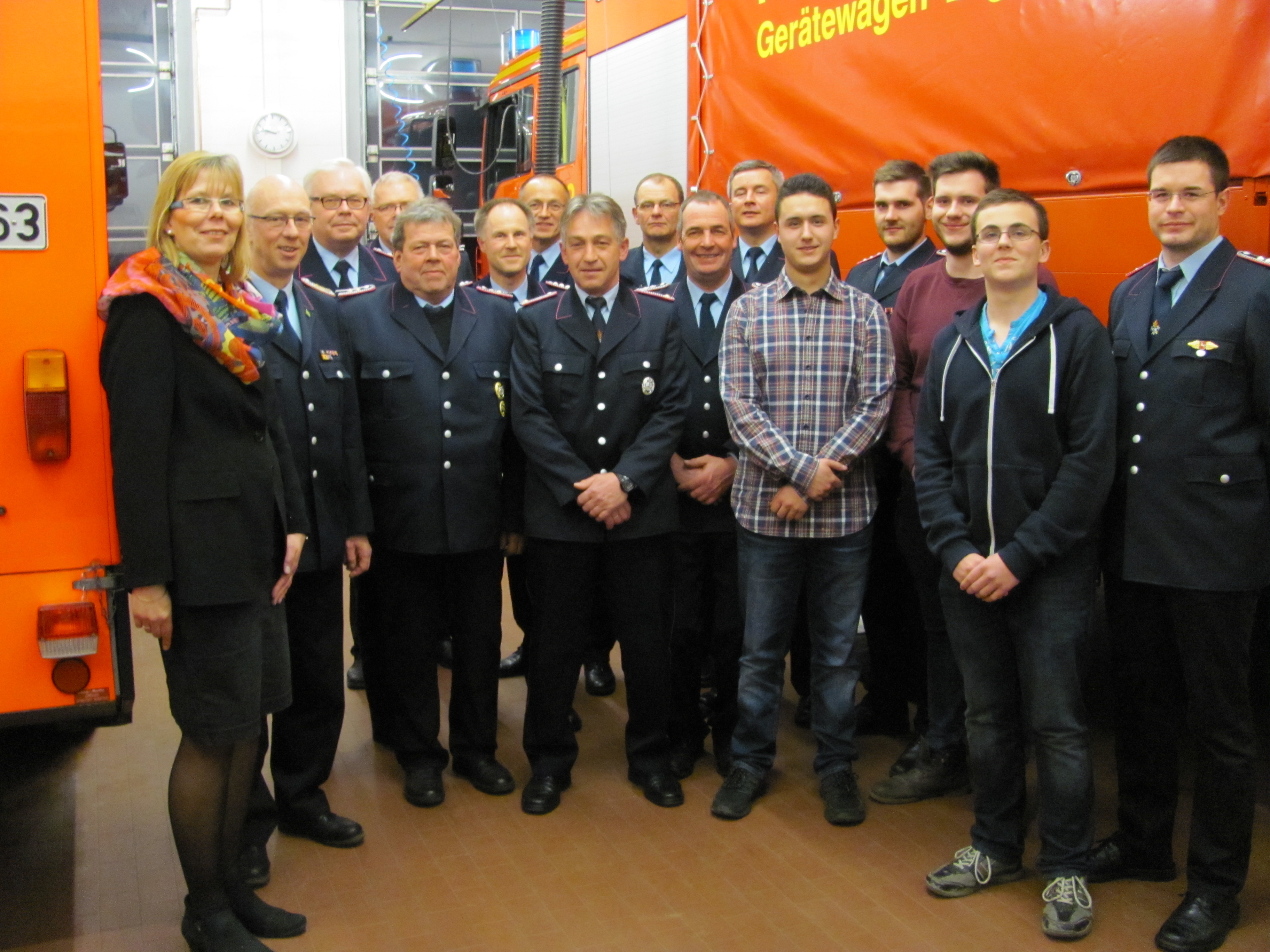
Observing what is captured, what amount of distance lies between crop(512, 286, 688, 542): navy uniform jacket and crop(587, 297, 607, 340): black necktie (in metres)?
0.02

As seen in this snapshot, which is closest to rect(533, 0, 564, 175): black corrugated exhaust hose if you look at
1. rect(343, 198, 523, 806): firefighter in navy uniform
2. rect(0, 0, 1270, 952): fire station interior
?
rect(0, 0, 1270, 952): fire station interior

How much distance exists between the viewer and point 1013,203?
327cm

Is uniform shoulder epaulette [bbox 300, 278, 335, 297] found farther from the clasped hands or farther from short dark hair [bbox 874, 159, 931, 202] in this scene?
short dark hair [bbox 874, 159, 931, 202]

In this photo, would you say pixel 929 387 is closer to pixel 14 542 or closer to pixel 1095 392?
pixel 1095 392

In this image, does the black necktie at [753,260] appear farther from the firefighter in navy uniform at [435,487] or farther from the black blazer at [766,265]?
the firefighter in navy uniform at [435,487]

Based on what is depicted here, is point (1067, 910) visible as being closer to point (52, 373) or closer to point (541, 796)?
point (541, 796)

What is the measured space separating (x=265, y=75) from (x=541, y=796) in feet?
19.6

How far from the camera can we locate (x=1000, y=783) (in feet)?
11.2

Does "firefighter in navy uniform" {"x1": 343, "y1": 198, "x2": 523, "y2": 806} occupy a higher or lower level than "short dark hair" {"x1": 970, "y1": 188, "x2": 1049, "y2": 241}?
lower

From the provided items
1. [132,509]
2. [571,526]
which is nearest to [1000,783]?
[571,526]

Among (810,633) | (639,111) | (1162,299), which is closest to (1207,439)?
(1162,299)

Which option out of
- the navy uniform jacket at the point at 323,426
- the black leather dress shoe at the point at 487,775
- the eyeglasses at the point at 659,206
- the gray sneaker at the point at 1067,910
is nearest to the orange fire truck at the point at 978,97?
the eyeglasses at the point at 659,206

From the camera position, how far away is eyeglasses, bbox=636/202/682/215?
17.2ft

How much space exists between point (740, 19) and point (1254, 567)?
364 centimetres
